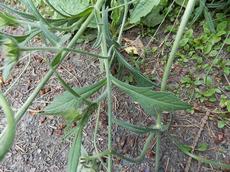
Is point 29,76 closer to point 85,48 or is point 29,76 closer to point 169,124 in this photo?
point 85,48

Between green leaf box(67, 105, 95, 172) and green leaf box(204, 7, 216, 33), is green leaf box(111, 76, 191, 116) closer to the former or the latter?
green leaf box(67, 105, 95, 172)

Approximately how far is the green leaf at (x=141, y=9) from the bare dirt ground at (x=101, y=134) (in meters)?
0.12

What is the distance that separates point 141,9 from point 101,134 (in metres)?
0.49

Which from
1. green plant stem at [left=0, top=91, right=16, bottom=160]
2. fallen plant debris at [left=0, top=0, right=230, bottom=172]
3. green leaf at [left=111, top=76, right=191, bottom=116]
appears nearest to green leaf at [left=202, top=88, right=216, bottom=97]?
fallen plant debris at [left=0, top=0, right=230, bottom=172]

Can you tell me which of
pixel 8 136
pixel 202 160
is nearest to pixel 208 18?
pixel 202 160

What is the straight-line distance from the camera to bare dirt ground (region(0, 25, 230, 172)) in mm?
1219

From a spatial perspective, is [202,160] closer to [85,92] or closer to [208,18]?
[85,92]

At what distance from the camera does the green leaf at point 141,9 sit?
4.74ft

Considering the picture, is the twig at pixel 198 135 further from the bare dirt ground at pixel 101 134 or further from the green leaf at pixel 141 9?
the green leaf at pixel 141 9

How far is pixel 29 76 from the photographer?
1.56 meters

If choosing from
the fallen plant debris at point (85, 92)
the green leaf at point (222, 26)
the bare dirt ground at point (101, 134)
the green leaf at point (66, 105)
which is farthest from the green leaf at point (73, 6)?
the green leaf at point (66, 105)

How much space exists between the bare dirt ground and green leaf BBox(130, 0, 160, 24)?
4.8 inches

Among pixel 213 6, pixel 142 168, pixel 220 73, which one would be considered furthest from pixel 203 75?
pixel 142 168

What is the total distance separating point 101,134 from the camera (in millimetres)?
1312
